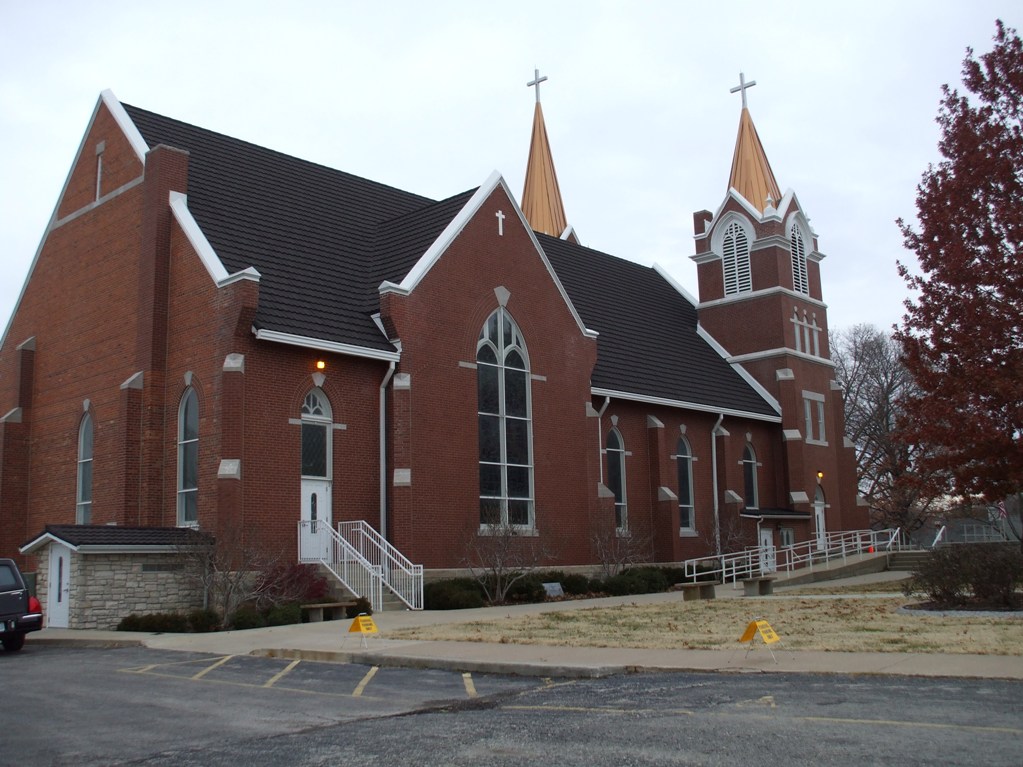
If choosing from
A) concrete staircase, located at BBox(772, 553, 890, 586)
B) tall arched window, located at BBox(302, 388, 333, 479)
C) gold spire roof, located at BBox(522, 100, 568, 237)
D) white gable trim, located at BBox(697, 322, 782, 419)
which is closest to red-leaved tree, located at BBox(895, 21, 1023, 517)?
concrete staircase, located at BBox(772, 553, 890, 586)

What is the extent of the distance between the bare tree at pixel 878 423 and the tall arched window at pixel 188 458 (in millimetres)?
40567

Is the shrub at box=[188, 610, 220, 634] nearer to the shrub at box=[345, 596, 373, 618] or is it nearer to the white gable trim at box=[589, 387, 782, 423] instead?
the shrub at box=[345, 596, 373, 618]

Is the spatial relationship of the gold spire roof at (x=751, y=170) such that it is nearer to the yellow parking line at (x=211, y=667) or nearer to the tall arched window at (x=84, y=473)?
the tall arched window at (x=84, y=473)

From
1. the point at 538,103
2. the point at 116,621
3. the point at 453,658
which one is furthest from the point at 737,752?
the point at 538,103

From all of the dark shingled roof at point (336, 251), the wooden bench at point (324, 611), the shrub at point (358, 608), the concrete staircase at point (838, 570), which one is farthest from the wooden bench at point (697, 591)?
the dark shingled roof at point (336, 251)

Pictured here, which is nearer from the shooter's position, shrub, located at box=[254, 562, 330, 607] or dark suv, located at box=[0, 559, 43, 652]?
dark suv, located at box=[0, 559, 43, 652]

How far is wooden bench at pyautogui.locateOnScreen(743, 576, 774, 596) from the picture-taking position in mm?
26562

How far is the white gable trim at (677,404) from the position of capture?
32.4 metres

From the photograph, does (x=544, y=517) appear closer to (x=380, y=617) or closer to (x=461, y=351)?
(x=461, y=351)

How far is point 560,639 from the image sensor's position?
1555cm

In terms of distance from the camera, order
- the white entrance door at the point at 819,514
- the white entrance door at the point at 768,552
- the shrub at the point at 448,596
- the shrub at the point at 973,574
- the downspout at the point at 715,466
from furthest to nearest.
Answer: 1. the white entrance door at the point at 819,514
2. the white entrance door at the point at 768,552
3. the downspout at the point at 715,466
4. the shrub at the point at 448,596
5. the shrub at the point at 973,574

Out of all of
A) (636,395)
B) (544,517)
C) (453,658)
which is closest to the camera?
(453,658)

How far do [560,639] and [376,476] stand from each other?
11.3 metres

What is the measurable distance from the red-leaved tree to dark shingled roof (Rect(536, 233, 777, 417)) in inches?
463
